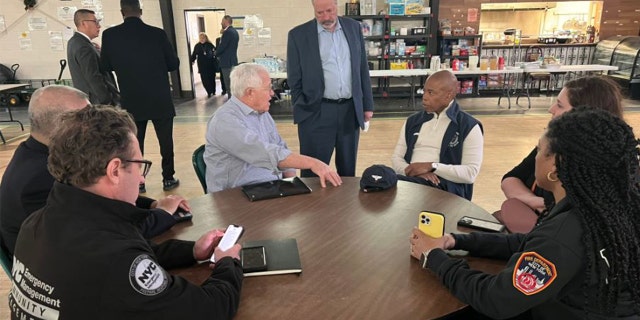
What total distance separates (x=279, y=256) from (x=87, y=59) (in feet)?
12.1

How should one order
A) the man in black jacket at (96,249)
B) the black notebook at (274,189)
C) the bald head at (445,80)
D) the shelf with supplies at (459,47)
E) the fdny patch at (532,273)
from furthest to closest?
the shelf with supplies at (459,47)
the bald head at (445,80)
the black notebook at (274,189)
the fdny patch at (532,273)
the man in black jacket at (96,249)

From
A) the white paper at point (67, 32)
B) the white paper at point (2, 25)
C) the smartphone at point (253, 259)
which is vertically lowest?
the smartphone at point (253, 259)

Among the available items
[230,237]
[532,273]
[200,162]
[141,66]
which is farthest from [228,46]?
[532,273]

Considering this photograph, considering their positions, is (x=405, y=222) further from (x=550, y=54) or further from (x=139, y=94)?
(x=550, y=54)

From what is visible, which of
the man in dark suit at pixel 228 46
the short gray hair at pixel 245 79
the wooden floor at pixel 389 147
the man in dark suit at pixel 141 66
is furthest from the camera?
the man in dark suit at pixel 228 46

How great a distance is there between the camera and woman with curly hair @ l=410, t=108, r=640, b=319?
1.07 m

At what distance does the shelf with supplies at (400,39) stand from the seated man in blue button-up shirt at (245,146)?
6762mm

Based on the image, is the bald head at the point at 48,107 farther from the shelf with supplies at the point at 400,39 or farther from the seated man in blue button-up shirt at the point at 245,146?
the shelf with supplies at the point at 400,39

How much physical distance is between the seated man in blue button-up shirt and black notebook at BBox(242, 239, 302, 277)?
2.18ft

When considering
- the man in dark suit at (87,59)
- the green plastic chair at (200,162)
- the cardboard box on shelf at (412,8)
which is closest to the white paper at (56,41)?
the man in dark suit at (87,59)

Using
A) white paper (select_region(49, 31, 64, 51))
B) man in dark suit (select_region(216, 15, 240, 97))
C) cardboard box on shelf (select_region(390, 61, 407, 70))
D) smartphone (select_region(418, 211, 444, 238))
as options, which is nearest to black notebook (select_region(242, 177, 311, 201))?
smartphone (select_region(418, 211, 444, 238))

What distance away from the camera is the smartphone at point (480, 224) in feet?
5.28

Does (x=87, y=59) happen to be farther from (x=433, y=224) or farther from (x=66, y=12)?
(x=66, y=12)

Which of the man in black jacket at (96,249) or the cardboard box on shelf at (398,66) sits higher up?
the man in black jacket at (96,249)
